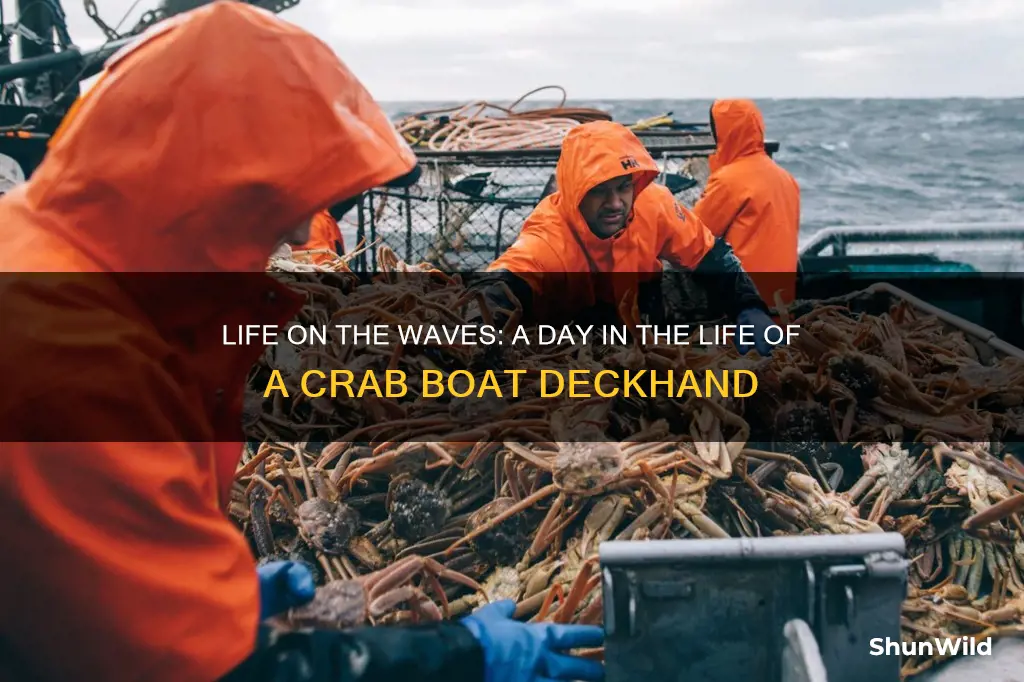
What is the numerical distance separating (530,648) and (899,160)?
90.0 ft

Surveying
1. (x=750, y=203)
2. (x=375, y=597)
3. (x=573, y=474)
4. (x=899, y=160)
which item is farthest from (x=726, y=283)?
(x=899, y=160)

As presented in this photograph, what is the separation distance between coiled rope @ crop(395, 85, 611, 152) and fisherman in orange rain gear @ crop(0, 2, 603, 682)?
349 cm

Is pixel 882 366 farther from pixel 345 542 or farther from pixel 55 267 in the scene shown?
pixel 55 267

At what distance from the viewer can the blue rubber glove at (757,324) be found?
319 centimetres

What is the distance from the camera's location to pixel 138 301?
4.62ft

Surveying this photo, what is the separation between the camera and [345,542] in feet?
7.27

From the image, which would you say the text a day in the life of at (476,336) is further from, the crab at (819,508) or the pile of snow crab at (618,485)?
the crab at (819,508)

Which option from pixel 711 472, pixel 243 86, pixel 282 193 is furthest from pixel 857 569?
pixel 243 86

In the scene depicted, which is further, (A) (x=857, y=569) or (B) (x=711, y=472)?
(B) (x=711, y=472)

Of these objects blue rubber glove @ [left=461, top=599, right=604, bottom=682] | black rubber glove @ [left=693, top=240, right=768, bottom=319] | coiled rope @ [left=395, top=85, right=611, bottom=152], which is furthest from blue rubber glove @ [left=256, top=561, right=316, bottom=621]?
coiled rope @ [left=395, top=85, right=611, bottom=152]

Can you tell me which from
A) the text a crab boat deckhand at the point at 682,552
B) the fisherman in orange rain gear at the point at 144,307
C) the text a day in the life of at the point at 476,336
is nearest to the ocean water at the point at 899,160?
the text a day in the life of at the point at 476,336

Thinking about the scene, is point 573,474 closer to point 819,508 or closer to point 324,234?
point 819,508

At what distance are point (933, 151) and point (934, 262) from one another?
2518 centimetres

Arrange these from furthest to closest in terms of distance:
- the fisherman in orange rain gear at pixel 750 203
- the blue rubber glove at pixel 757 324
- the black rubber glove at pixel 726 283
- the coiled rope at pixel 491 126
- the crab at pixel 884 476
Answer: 1. the coiled rope at pixel 491 126
2. the fisherman in orange rain gear at pixel 750 203
3. the black rubber glove at pixel 726 283
4. the blue rubber glove at pixel 757 324
5. the crab at pixel 884 476
